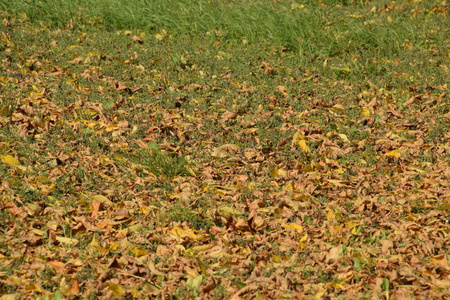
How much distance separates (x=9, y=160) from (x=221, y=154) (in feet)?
5.58

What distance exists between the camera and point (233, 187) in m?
4.04

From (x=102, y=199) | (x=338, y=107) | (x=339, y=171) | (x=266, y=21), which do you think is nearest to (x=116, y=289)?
(x=102, y=199)

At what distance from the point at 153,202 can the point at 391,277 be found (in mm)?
1717

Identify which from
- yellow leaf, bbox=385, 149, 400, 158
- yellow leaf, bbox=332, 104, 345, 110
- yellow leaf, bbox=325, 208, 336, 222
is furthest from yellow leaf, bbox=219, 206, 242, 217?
yellow leaf, bbox=332, 104, 345, 110

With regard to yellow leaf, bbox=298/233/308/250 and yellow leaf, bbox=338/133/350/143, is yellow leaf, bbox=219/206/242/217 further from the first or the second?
yellow leaf, bbox=338/133/350/143

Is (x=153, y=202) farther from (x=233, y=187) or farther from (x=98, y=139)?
(x=98, y=139)

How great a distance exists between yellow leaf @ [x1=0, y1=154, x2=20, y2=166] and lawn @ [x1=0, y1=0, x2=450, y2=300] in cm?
1

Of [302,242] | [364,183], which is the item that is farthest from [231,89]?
[302,242]

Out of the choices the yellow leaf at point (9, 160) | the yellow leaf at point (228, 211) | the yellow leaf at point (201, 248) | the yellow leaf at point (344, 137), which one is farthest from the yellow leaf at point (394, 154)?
the yellow leaf at point (9, 160)

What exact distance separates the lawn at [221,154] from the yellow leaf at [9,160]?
11mm

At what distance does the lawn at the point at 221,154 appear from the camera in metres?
3.20

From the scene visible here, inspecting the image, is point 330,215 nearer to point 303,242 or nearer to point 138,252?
point 303,242

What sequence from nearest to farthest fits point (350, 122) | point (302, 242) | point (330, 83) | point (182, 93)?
point (302, 242)
point (350, 122)
point (182, 93)
point (330, 83)

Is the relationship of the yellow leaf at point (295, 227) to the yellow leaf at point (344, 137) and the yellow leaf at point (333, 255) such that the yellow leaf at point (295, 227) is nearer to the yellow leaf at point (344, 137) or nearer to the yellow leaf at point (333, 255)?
the yellow leaf at point (333, 255)
